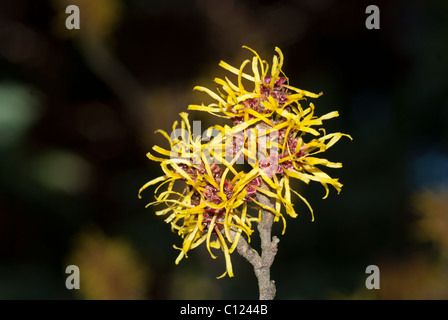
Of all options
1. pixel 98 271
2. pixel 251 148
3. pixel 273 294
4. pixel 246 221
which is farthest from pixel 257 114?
pixel 98 271

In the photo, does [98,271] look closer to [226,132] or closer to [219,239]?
[219,239]

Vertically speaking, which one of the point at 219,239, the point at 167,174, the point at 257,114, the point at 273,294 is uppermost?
the point at 257,114

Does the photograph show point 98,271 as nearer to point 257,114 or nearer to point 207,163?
point 207,163

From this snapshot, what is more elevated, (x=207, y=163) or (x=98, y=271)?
(x=207, y=163)

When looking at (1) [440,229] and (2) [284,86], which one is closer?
(2) [284,86]

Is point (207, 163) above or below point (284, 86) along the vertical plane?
below

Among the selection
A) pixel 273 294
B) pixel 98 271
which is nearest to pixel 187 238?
pixel 273 294
